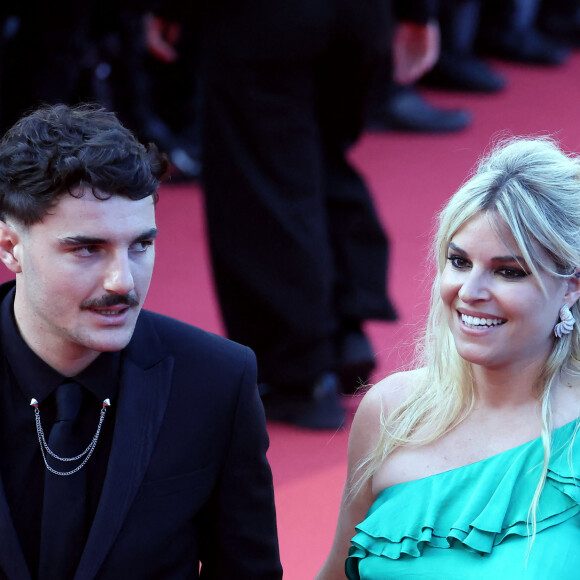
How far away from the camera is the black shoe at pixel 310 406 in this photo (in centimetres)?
462

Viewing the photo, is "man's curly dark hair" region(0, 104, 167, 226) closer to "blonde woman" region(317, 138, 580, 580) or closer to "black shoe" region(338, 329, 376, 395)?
"blonde woman" region(317, 138, 580, 580)

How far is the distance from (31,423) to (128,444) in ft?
0.59

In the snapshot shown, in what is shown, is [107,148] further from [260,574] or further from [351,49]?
[351,49]

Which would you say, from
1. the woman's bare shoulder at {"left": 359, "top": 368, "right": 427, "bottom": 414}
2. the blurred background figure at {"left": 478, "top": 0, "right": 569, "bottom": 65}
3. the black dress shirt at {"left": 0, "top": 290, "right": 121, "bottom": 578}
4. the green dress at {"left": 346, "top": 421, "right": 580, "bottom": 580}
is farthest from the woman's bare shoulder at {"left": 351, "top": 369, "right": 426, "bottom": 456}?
the blurred background figure at {"left": 478, "top": 0, "right": 569, "bottom": 65}

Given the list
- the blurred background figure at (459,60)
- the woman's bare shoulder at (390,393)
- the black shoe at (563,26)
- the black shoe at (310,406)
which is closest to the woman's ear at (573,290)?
the woman's bare shoulder at (390,393)

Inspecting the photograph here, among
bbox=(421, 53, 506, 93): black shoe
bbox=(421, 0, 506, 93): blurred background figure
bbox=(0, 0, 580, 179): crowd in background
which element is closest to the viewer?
bbox=(0, 0, 580, 179): crowd in background

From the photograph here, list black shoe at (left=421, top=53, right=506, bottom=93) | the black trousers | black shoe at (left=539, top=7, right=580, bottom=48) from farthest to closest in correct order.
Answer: black shoe at (left=539, top=7, right=580, bottom=48) → black shoe at (left=421, top=53, right=506, bottom=93) → the black trousers

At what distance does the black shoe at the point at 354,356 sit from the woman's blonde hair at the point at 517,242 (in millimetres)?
1831

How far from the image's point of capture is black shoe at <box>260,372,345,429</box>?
462 centimetres

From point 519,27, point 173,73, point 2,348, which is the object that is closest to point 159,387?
point 2,348

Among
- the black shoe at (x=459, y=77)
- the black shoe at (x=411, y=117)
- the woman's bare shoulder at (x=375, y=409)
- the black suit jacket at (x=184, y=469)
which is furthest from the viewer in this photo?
the black shoe at (x=459, y=77)

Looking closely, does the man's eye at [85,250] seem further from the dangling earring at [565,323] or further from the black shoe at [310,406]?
the black shoe at [310,406]

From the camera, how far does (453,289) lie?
8.28 ft

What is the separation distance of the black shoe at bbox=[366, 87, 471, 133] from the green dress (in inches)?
228
